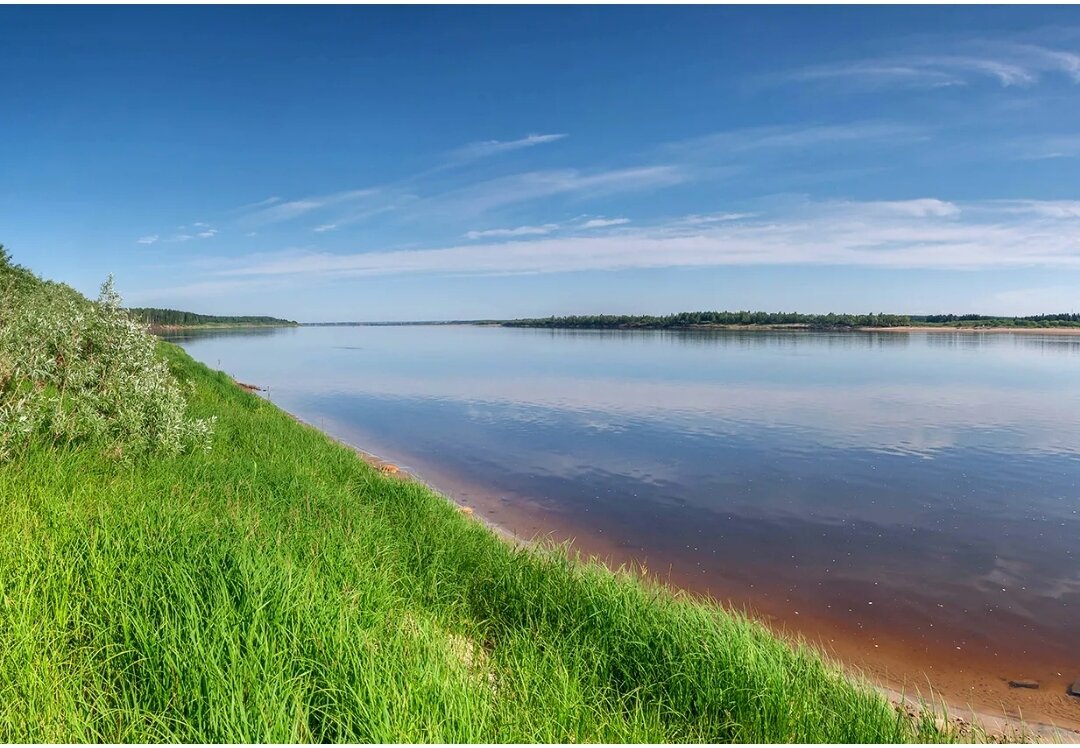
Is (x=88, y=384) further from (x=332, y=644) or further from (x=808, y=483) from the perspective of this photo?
(x=808, y=483)

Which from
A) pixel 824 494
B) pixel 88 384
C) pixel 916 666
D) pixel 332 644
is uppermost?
pixel 88 384

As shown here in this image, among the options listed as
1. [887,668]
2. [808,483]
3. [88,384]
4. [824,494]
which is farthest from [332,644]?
[808,483]

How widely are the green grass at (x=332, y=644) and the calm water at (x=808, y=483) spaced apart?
5.19m

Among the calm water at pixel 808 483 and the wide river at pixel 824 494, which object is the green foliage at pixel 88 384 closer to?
the wide river at pixel 824 494

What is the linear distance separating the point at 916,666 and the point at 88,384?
16.1m

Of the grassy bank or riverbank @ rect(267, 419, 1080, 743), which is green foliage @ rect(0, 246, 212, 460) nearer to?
the grassy bank

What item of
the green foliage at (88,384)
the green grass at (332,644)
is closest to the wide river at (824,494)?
the green grass at (332,644)

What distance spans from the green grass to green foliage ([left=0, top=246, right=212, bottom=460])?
131 cm

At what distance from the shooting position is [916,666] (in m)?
9.73

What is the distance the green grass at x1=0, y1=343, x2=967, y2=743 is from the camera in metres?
4.34

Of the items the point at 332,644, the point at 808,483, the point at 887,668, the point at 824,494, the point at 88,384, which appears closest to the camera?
the point at 332,644

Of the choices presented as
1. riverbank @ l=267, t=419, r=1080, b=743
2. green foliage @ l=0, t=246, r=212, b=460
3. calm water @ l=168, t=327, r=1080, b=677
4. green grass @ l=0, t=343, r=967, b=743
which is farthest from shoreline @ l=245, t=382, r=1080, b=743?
green foliage @ l=0, t=246, r=212, b=460

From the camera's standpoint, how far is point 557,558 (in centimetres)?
909

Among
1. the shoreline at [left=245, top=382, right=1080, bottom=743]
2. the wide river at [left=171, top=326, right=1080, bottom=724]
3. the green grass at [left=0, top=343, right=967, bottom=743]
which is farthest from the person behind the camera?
the wide river at [left=171, top=326, right=1080, bottom=724]
